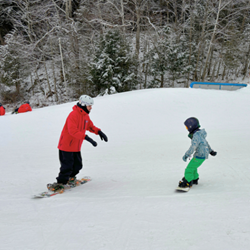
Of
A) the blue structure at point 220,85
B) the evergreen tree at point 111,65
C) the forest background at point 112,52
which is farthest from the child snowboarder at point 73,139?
the forest background at point 112,52

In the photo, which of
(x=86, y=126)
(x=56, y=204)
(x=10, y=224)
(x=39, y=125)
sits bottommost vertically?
(x=39, y=125)

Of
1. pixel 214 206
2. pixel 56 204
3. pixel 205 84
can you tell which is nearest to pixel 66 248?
pixel 56 204

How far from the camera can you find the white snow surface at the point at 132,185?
7.54 ft

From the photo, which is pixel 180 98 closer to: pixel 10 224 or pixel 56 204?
pixel 56 204

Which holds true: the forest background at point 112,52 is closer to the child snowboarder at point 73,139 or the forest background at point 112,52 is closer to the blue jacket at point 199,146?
the child snowboarder at point 73,139

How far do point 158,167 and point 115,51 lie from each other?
15.3 m

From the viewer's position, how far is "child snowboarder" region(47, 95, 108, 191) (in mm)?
3602

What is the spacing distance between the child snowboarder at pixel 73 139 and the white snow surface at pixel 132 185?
1.25 feet

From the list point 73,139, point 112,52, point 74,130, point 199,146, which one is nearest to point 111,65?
point 112,52

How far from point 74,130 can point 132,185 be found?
5.49 ft

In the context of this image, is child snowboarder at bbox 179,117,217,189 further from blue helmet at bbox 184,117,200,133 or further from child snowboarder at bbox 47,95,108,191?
child snowboarder at bbox 47,95,108,191

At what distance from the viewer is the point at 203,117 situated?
9.14 metres

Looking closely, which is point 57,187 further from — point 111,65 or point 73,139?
point 111,65

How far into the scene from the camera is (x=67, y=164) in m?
3.84
